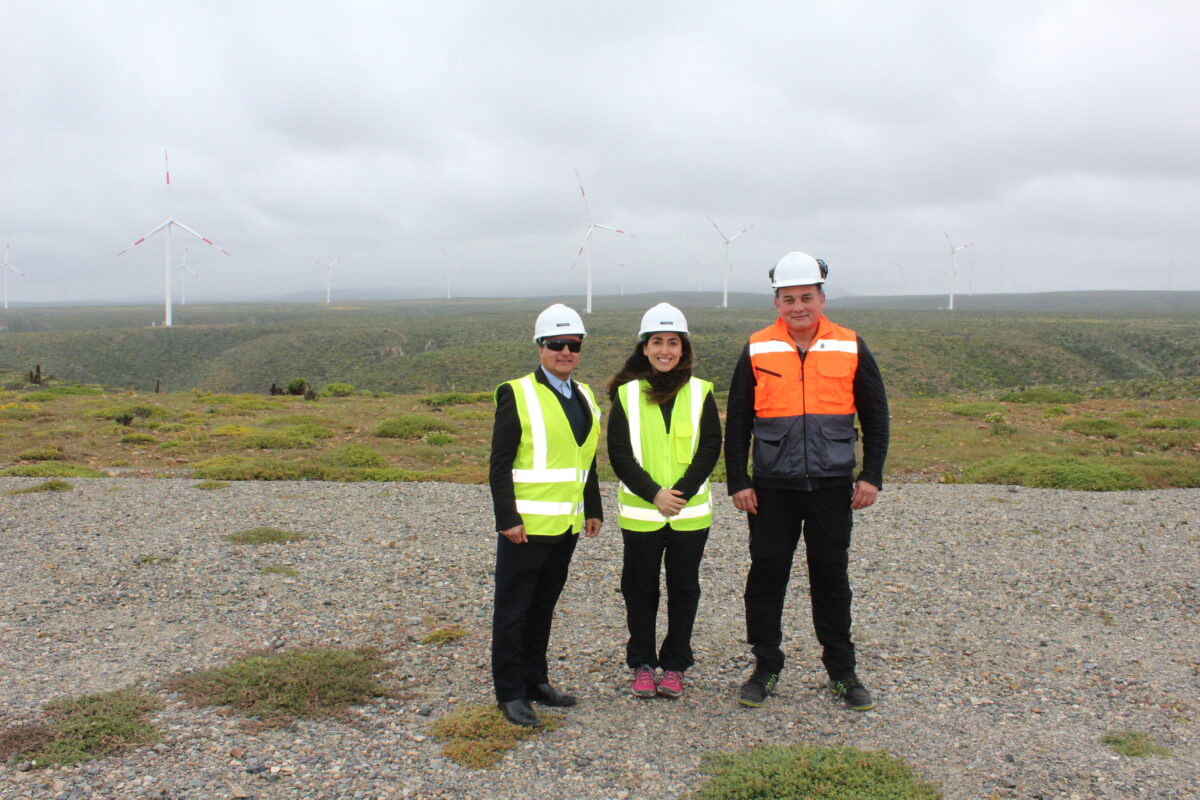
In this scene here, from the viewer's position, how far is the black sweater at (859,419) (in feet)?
16.6

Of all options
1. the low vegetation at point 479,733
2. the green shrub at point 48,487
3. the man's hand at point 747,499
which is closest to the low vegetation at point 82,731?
the low vegetation at point 479,733

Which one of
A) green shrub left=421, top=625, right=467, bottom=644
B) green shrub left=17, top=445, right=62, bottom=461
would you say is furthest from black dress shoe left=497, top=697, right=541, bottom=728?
green shrub left=17, top=445, right=62, bottom=461

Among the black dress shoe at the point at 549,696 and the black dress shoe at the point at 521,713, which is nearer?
the black dress shoe at the point at 521,713

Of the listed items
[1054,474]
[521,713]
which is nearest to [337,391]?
[1054,474]

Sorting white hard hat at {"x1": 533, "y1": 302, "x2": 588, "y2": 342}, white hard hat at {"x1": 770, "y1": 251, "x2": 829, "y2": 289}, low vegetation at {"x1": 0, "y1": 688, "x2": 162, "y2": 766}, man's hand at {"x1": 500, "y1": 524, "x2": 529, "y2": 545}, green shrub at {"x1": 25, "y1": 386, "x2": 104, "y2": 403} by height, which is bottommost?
low vegetation at {"x1": 0, "y1": 688, "x2": 162, "y2": 766}

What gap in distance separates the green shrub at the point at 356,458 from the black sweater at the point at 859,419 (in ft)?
39.9

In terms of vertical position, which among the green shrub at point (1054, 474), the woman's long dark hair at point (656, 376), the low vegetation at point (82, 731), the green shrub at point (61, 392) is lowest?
the green shrub at point (1054, 474)

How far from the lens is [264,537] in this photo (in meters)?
9.79

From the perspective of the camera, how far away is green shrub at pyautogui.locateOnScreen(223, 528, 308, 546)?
966 centimetres

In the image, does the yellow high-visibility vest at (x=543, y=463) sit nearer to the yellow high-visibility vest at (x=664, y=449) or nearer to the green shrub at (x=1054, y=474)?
the yellow high-visibility vest at (x=664, y=449)

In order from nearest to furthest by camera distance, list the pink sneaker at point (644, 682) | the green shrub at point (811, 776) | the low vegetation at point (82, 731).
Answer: the green shrub at point (811, 776) → the low vegetation at point (82, 731) → the pink sneaker at point (644, 682)

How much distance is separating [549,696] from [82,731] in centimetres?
263

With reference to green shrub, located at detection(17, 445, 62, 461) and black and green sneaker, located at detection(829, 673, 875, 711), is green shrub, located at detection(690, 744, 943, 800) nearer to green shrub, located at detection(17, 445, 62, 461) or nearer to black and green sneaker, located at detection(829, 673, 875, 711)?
black and green sneaker, located at detection(829, 673, 875, 711)

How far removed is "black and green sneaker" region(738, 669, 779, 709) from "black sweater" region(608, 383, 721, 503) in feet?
4.34
